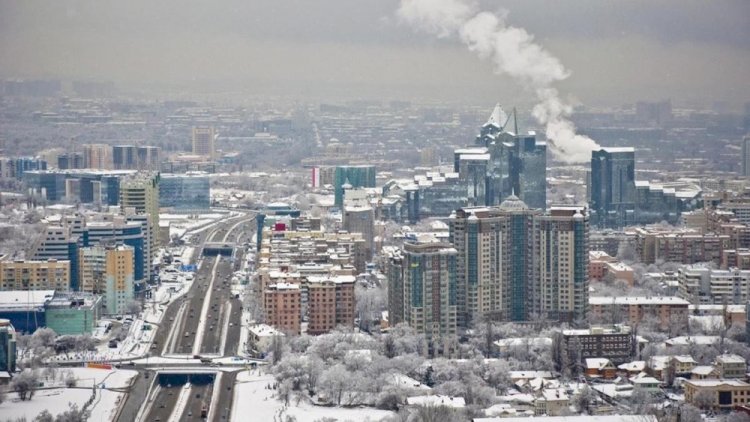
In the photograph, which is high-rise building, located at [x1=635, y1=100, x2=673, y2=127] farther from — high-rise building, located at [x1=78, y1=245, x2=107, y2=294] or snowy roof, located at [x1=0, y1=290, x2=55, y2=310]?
snowy roof, located at [x1=0, y1=290, x2=55, y2=310]

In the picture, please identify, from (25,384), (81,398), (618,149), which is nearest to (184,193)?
(618,149)

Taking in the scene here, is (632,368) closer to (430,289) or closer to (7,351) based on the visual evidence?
(430,289)

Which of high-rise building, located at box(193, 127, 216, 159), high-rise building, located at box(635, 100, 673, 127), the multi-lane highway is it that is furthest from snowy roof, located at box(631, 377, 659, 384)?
high-rise building, located at box(193, 127, 216, 159)

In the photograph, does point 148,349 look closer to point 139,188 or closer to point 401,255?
point 401,255

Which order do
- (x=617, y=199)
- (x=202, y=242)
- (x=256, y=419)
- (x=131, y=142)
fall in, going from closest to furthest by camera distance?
(x=256, y=419)
(x=202, y=242)
(x=617, y=199)
(x=131, y=142)

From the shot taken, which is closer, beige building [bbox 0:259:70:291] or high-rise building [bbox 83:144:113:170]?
beige building [bbox 0:259:70:291]

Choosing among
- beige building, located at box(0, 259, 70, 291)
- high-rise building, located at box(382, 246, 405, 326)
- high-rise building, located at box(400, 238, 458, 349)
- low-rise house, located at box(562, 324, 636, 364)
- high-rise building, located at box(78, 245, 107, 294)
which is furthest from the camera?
high-rise building, located at box(78, 245, 107, 294)

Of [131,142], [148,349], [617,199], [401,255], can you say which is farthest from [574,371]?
[131,142]

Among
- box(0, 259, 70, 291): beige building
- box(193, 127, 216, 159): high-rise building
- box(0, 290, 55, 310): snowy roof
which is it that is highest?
box(193, 127, 216, 159): high-rise building
